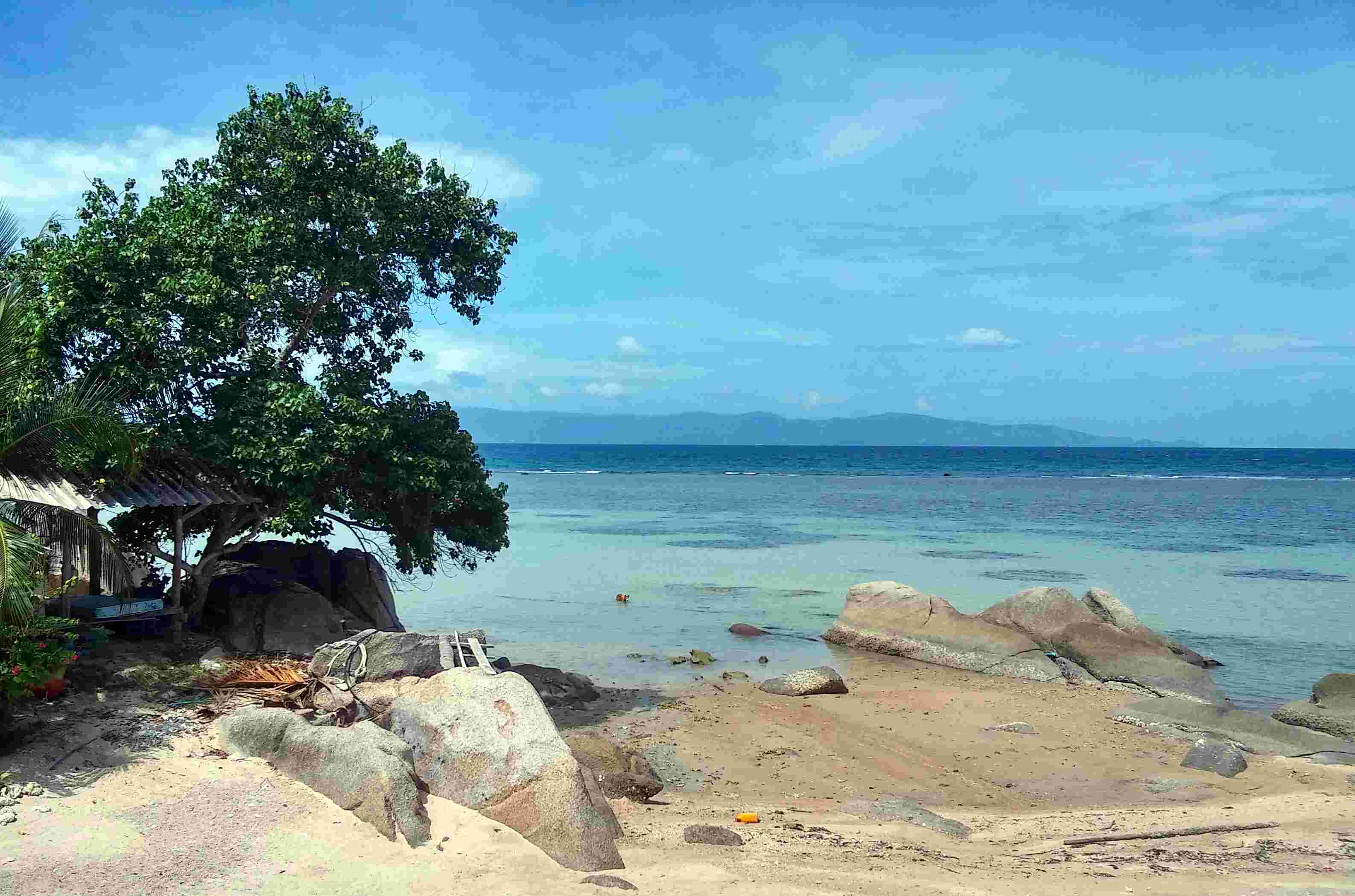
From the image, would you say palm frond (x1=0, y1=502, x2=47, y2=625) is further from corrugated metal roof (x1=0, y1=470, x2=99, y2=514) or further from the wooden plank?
the wooden plank

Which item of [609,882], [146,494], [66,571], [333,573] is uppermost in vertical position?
[146,494]

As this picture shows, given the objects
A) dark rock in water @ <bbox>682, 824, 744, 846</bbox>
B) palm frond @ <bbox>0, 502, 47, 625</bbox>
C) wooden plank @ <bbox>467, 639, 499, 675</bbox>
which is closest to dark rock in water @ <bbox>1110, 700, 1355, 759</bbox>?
dark rock in water @ <bbox>682, 824, 744, 846</bbox>

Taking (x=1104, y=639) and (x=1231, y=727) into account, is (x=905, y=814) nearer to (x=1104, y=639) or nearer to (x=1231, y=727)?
(x=1231, y=727)

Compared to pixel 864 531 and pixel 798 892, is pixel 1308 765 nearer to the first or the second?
pixel 798 892

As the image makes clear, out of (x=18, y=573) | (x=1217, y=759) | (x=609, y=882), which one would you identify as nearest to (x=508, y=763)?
(x=609, y=882)

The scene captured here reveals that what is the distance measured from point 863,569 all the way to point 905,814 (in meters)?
19.2

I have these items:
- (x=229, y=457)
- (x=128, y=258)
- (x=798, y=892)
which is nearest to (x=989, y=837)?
(x=798, y=892)

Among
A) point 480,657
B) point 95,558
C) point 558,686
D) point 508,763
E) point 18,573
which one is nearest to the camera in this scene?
point 18,573

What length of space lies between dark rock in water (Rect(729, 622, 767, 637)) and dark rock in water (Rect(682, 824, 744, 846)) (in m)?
11.0

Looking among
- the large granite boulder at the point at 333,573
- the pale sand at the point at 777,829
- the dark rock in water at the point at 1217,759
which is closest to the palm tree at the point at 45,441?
the pale sand at the point at 777,829

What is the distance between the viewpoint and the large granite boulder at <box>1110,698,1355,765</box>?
1273 centimetres

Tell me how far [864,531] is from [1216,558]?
13039 mm

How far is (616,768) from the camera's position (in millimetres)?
10977

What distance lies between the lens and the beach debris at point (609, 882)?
298 inches
